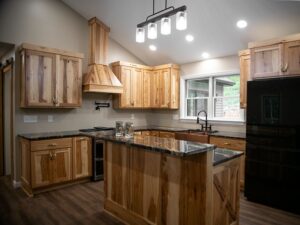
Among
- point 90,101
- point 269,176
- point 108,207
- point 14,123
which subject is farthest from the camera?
point 90,101

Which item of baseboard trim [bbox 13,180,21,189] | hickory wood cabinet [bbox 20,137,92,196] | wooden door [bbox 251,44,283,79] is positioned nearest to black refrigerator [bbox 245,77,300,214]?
wooden door [bbox 251,44,283,79]

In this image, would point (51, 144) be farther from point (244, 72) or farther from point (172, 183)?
point (244, 72)

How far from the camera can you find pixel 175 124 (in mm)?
5633

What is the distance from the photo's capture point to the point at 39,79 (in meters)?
3.89

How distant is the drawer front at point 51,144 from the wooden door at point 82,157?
13cm

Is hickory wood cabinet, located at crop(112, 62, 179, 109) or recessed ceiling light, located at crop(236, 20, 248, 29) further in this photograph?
hickory wood cabinet, located at crop(112, 62, 179, 109)

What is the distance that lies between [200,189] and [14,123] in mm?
3537

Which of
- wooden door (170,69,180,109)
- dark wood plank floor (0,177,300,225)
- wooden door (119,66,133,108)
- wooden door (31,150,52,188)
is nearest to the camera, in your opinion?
dark wood plank floor (0,177,300,225)

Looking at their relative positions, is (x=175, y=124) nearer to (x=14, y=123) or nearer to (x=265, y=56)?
(x=265, y=56)

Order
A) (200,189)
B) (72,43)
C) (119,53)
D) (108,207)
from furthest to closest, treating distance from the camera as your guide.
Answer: (119,53)
(72,43)
(108,207)
(200,189)

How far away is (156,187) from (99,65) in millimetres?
3152

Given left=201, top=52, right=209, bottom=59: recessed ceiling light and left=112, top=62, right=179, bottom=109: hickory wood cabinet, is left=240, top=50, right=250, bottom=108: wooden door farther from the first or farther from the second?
left=112, top=62, right=179, bottom=109: hickory wood cabinet

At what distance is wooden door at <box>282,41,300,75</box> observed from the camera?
309 cm

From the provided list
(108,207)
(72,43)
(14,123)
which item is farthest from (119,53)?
(108,207)
